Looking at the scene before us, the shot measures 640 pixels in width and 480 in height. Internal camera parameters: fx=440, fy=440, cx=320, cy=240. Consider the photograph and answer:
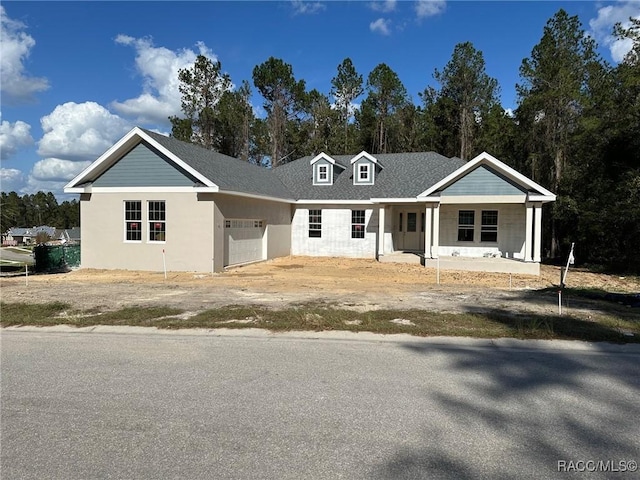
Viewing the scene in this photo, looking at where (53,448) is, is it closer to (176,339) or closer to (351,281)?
(176,339)

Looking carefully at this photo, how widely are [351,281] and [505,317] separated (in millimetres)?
7204

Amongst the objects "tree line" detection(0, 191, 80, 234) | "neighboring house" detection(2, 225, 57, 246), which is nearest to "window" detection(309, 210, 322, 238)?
"neighboring house" detection(2, 225, 57, 246)

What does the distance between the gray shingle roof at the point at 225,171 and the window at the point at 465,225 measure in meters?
9.12

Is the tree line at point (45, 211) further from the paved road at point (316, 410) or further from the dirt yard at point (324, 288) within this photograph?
the paved road at point (316, 410)

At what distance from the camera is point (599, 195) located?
22.6 metres

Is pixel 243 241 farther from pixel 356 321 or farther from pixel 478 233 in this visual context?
pixel 356 321

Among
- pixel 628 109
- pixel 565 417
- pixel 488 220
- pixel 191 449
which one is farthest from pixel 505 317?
pixel 628 109

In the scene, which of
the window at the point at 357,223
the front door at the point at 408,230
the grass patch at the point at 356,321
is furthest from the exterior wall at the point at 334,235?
the grass patch at the point at 356,321

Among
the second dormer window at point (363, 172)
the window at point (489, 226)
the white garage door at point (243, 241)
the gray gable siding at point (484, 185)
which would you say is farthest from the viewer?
the second dormer window at point (363, 172)

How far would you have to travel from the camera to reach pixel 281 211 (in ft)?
78.5

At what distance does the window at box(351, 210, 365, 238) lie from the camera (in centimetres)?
2416

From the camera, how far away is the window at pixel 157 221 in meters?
18.1

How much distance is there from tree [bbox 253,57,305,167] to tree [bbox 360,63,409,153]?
6564 mm

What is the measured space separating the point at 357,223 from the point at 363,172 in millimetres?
3194
